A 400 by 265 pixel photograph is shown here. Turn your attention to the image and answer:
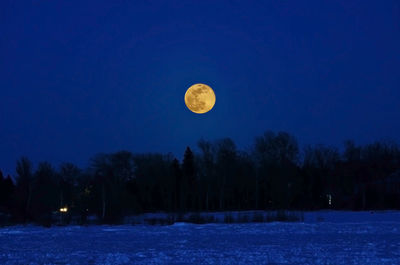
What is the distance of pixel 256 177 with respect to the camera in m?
51.2

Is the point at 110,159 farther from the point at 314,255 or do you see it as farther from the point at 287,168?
the point at 314,255

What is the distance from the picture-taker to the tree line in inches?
1810

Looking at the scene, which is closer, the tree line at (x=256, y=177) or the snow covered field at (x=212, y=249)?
the snow covered field at (x=212, y=249)

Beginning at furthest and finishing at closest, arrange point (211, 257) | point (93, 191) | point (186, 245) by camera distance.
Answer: point (93, 191), point (186, 245), point (211, 257)

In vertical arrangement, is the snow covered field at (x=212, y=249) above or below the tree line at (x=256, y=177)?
below

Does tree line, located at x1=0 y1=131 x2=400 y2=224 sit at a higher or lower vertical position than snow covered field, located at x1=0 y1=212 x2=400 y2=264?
higher

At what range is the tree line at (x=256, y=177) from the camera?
46.0 metres

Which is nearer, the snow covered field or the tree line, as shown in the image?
the snow covered field

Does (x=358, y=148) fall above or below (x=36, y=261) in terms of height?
above

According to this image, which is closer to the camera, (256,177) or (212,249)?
(212,249)

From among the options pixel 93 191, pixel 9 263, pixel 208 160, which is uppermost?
pixel 208 160

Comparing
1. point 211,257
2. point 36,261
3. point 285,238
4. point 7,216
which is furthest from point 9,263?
point 7,216

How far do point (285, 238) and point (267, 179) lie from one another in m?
36.4

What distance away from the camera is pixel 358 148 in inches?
2296
